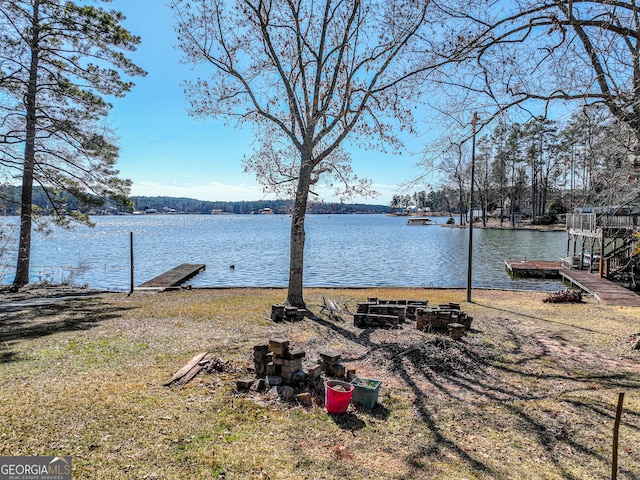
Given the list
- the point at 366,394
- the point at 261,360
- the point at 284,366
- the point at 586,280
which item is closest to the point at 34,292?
the point at 261,360

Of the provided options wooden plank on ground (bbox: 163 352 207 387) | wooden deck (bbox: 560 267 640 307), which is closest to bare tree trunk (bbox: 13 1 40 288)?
wooden plank on ground (bbox: 163 352 207 387)

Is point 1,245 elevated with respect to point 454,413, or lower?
elevated

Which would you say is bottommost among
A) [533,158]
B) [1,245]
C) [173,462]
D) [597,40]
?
[173,462]

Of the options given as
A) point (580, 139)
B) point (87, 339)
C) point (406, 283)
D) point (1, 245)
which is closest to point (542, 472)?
point (580, 139)

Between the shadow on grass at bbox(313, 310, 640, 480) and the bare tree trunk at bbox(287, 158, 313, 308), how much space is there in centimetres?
322

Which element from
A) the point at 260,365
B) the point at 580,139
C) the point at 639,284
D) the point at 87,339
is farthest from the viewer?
the point at 639,284

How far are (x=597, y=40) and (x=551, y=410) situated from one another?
4644 mm

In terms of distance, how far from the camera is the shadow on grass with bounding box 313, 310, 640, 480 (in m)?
3.64

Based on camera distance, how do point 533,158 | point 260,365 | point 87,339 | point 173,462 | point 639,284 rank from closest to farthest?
point 173,462 → point 260,365 → point 87,339 → point 639,284 → point 533,158

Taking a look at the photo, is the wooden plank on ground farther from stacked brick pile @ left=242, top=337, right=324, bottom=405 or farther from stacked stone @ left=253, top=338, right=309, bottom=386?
stacked stone @ left=253, top=338, right=309, bottom=386

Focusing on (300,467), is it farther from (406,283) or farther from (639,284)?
(639,284)

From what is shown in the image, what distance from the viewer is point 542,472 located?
11.1 ft

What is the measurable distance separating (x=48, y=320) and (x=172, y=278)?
12.1 m

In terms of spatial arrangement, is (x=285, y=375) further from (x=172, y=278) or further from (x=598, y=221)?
(x=598, y=221)
